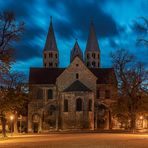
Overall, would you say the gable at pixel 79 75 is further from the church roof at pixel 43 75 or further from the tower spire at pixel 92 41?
the tower spire at pixel 92 41

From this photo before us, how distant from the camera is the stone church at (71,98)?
95.1 m

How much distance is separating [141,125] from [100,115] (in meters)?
19.8

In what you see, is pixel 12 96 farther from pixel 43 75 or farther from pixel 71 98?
pixel 43 75

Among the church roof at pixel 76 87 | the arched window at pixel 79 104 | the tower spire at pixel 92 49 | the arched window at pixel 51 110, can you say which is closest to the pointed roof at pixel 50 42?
the tower spire at pixel 92 49

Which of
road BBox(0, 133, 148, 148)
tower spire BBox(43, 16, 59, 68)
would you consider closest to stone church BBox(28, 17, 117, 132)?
tower spire BBox(43, 16, 59, 68)

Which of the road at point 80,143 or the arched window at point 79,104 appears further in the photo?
the arched window at point 79,104

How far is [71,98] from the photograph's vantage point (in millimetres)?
95812

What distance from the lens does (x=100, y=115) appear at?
331 feet

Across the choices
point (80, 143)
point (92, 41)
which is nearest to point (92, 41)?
point (92, 41)

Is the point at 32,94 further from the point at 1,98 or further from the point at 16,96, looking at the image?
the point at 1,98

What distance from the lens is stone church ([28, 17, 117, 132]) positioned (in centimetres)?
9512

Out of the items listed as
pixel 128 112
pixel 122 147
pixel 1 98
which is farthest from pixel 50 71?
pixel 122 147

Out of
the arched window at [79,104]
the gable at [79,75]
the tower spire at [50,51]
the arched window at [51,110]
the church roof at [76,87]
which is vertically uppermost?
the tower spire at [50,51]

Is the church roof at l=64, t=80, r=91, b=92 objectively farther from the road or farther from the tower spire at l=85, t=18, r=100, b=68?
the road
